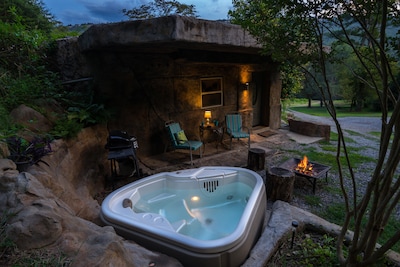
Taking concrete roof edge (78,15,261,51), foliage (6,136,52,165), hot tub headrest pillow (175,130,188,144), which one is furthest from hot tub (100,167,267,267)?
concrete roof edge (78,15,261,51)

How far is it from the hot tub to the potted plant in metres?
0.91

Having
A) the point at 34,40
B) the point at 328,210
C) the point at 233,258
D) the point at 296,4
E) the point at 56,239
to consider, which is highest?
the point at 34,40

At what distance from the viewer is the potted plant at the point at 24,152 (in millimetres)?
2318

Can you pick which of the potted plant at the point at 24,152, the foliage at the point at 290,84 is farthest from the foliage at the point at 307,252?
the foliage at the point at 290,84

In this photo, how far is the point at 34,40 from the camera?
4137 millimetres

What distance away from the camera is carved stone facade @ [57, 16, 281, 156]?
329cm

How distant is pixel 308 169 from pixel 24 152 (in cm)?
429

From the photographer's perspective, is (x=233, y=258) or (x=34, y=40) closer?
(x=233, y=258)

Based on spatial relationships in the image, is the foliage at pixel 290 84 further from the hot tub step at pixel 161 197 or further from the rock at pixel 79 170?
the rock at pixel 79 170

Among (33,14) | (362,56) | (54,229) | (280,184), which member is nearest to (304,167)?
(280,184)

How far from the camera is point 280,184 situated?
146 inches

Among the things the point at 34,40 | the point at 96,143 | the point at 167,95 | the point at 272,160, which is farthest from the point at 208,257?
the point at 34,40

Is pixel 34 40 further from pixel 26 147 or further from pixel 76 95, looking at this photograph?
pixel 26 147

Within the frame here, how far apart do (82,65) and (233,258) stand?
4.81 meters
